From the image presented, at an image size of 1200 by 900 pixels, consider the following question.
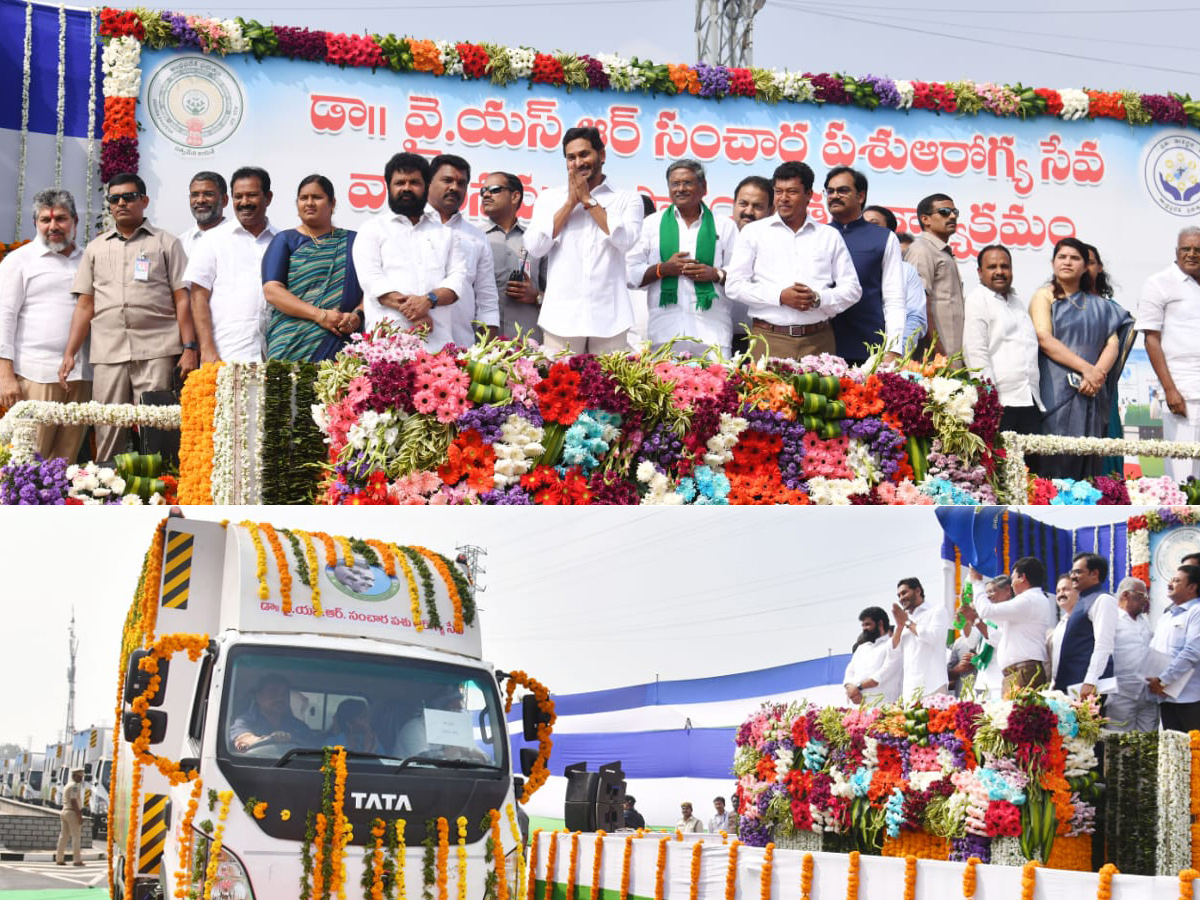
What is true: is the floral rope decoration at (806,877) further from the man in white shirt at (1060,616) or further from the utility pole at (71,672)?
the utility pole at (71,672)

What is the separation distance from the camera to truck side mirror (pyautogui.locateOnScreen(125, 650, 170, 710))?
5.82m

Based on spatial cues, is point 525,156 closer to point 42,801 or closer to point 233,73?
point 233,73

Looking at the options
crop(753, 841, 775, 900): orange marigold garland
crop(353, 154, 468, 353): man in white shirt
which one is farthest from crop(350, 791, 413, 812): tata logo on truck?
crop(353, 154, 468, 353): man in white shirt

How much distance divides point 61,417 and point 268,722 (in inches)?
100

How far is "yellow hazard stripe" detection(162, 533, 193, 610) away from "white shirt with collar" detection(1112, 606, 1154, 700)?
4.35 meters

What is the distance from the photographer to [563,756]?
6.59 m

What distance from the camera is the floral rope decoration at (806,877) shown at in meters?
6.47

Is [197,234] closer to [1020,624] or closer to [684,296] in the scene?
[684,296]

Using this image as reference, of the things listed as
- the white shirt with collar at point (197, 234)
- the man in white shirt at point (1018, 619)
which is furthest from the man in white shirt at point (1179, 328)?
the white shirt with collar at point (197, 234)

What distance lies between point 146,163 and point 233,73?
3.43ft

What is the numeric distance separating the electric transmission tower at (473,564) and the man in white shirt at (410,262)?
1579 millimetres

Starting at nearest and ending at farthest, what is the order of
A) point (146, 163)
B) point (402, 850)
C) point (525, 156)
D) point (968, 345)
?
point (402, 850) < point (968, 345) < point (146, 163) < point (525, 156)

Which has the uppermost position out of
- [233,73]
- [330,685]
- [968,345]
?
[233,73]

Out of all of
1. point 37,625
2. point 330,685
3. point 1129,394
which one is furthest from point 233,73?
point 1129,394
